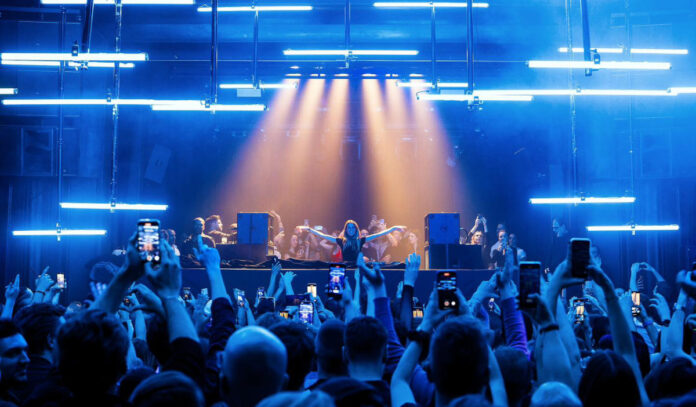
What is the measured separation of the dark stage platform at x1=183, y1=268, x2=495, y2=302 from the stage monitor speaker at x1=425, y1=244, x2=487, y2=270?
281mm

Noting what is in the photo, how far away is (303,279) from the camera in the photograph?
36.6 feet

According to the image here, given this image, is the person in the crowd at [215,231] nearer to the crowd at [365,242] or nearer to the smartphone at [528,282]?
the crowd at [365,242]

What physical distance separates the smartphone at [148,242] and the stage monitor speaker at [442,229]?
9224 mm

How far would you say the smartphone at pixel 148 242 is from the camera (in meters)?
2.54

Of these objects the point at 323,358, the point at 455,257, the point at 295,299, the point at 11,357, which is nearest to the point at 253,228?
the point at 455,257

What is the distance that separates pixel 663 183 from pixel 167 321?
44.5 feet

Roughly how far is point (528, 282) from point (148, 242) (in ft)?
5.12

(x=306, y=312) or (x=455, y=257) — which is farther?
(x=455, y=257)

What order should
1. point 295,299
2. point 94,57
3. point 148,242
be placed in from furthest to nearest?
point 94,57
point 295,299
point 148,242

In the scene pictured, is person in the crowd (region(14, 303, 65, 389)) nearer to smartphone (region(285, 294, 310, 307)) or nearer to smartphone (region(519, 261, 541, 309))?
smartphone (region(519, 261, 541, 309))

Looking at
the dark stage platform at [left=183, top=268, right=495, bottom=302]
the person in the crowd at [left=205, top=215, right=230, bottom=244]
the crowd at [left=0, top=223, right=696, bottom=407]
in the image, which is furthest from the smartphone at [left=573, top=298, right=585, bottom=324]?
the person in the crowd at [left=205, top=215, right=230, bottom=244]

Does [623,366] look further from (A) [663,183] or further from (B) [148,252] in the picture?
(A) [663,183]

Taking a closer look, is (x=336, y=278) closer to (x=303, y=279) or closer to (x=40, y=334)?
(x=40, y=334)

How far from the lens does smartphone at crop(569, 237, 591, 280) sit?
277cm
